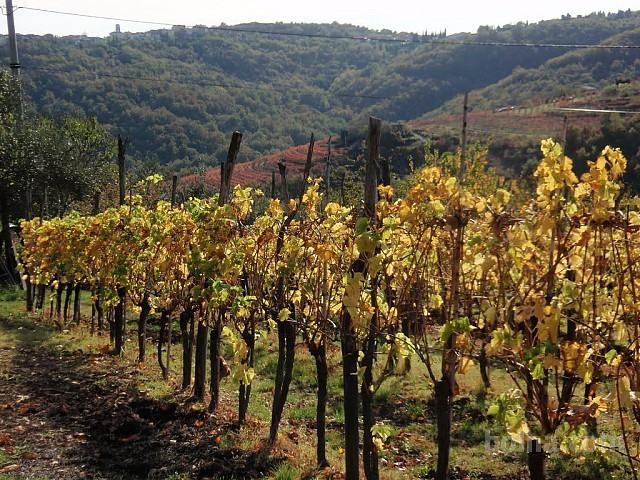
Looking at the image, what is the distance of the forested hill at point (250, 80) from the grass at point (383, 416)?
4391cm

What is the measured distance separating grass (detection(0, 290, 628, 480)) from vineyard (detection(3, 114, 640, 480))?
51 millimetres

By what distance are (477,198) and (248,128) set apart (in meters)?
89.4

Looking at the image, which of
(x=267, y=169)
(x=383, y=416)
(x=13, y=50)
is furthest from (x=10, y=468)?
(x=267, y=169)

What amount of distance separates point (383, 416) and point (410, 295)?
3967 mm

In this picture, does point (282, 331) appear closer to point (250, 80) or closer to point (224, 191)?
point (224, 191)

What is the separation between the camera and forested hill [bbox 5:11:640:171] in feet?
234

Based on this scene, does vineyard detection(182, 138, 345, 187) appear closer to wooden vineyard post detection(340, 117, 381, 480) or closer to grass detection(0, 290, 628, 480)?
grass detection(0, 290, 628, 480)

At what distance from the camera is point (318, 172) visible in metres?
46.2

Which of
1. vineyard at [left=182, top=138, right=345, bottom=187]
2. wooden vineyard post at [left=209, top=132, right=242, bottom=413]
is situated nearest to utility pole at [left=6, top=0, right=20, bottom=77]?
wooden vineyard post at [left=209, top=132, right=242, bottom=413]

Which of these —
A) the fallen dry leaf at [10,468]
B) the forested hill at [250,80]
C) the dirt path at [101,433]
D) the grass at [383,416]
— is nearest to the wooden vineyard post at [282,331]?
the grass at [383,416]

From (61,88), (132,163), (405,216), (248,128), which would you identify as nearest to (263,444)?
(405,216)

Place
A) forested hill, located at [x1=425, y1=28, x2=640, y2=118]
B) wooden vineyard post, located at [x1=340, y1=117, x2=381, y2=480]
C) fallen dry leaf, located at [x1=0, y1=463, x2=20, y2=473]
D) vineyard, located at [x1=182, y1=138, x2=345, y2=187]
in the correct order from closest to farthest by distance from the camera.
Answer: wooden vineyard post, located at [x1=340, y1=117, x2=381, y2=480] < fallen dry leaf, located at [x1=0, y1=463, x2=20, y2=473] < vineyard, located at [x1=182, y1=138, x2=345, y2=187] < forested hill, located at [x1=425, y1=28, x2=640, y2=118]

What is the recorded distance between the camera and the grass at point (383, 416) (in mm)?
6219

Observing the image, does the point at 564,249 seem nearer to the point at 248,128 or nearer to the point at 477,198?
the point at 477,198
